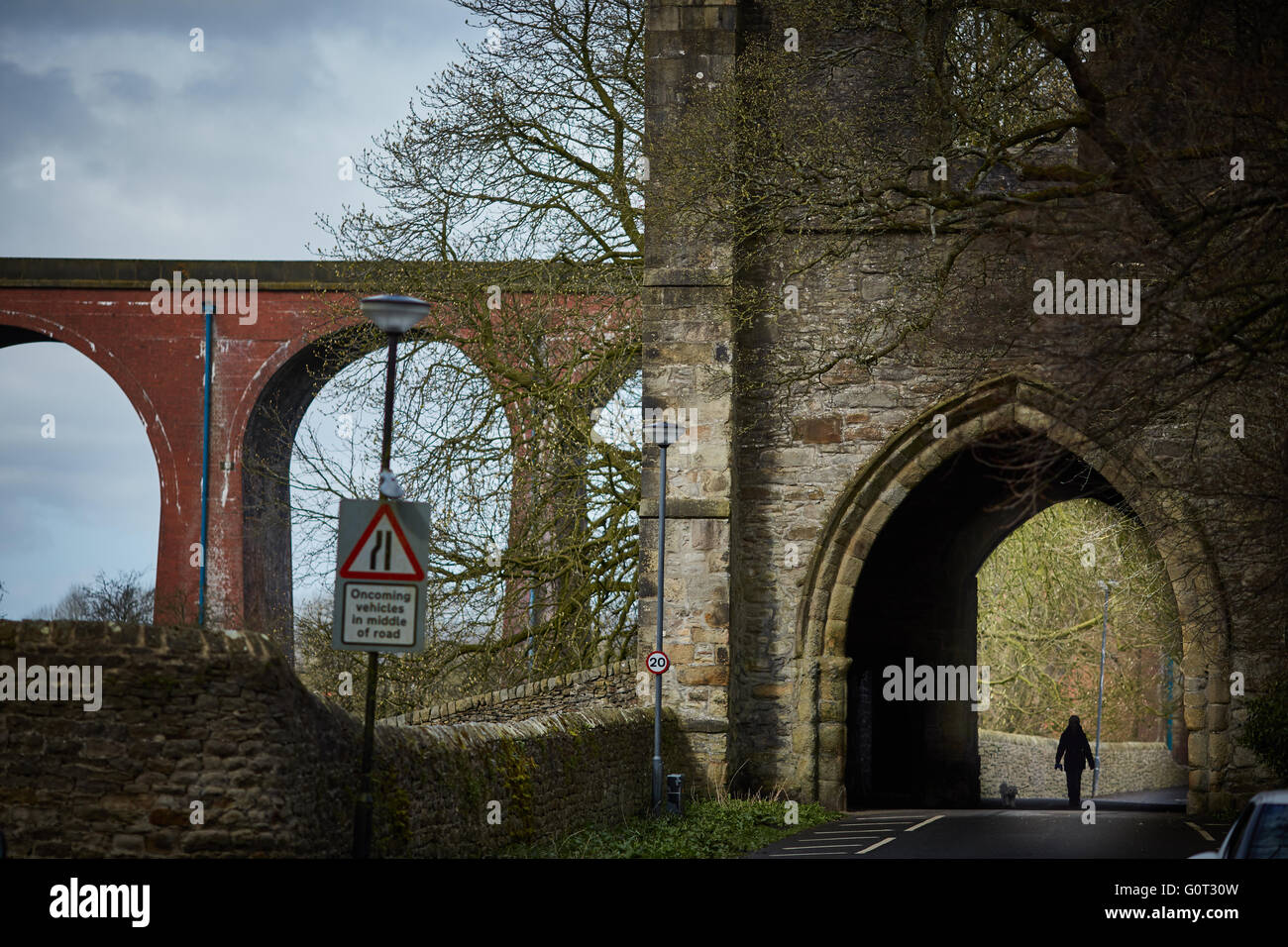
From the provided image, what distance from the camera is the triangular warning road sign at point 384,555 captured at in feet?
29.8

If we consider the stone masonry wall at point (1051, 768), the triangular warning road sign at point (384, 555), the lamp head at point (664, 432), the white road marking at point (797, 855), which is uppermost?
the lamp head at point (664, 432)

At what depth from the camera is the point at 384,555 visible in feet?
29.9

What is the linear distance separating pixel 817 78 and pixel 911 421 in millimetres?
3758

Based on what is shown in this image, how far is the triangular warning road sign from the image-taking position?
9.07 metres

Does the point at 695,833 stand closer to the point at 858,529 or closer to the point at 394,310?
the point at 858,529

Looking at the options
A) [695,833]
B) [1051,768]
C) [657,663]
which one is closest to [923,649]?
[657,663]

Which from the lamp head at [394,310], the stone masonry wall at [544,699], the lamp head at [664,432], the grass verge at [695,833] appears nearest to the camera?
the lamp head at [394,310]

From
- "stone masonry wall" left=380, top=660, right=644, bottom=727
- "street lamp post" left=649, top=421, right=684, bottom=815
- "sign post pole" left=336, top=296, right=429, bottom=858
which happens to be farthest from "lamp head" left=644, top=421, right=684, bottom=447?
"sign post pole" left=336, top=296, right=429, bottom=858

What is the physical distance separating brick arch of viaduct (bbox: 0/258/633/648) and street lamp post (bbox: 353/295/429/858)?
16680 millimetres

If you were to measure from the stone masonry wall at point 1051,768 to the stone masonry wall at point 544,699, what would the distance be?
583 inches

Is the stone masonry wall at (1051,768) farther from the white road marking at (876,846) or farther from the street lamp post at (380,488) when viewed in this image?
the street lamp post at (380,488)

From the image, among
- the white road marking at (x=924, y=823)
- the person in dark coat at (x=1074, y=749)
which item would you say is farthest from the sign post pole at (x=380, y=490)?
the person in dark coat at (x=1074, y=749)

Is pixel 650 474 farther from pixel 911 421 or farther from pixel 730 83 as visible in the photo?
pixel 730 83
